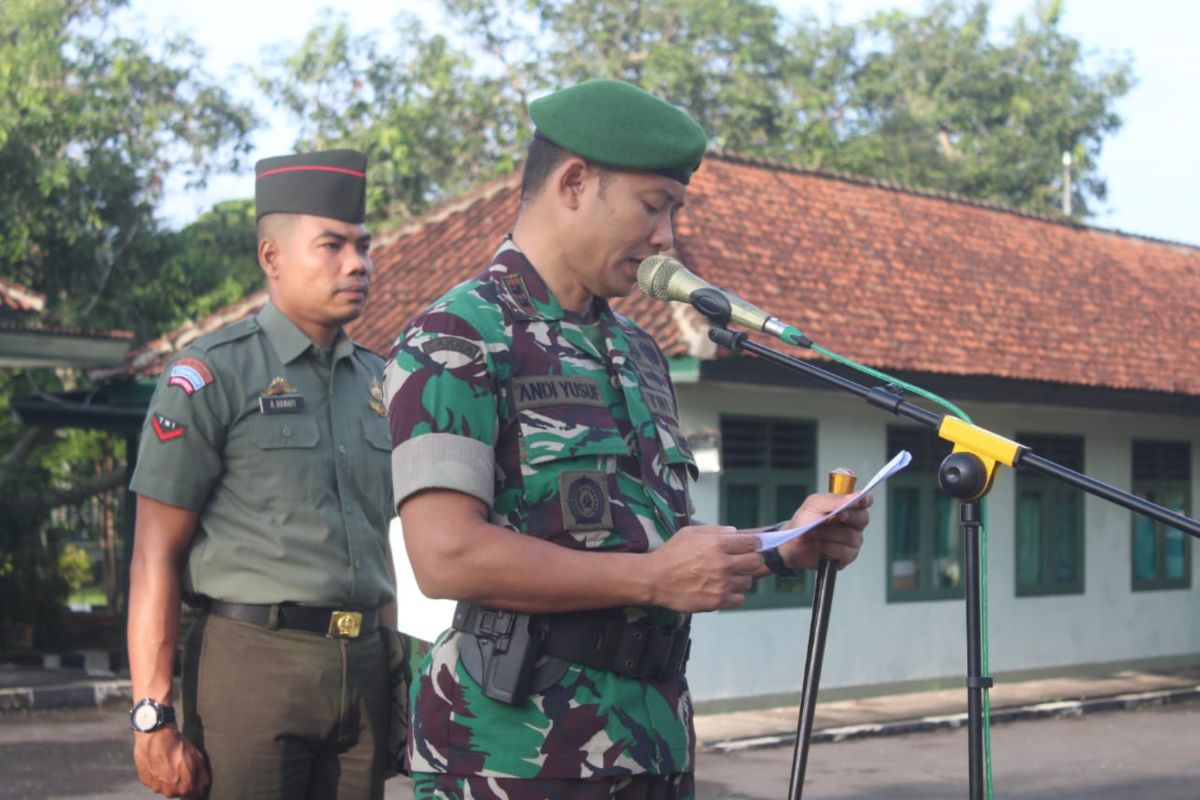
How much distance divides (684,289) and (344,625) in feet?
4.44

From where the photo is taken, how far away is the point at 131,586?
144 inches

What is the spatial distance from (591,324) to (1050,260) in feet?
55.0

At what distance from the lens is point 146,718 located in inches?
138

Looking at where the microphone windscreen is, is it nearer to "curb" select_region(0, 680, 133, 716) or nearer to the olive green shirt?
the olive green shirt

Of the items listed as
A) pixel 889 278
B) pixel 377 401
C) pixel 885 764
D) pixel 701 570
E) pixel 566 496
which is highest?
pixel 889 278

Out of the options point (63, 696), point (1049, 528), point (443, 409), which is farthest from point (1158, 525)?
point (443, 409)

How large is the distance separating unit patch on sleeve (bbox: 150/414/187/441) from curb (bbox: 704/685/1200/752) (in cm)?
788

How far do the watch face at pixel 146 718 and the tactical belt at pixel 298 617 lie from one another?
265 millimetres

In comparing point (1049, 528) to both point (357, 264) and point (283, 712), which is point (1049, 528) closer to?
point (357, 264)

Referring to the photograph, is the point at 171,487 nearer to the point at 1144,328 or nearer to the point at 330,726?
the point at 330,726

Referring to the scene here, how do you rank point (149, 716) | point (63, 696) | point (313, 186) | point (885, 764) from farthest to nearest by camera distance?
point (63, 696)
point (885, 764)
point (313, 186)
point (149, 716)

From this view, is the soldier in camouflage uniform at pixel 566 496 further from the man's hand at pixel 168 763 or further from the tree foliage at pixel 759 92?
the tree foliage at pixel 759 92

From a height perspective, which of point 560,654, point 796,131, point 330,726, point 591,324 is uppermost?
point 796,131

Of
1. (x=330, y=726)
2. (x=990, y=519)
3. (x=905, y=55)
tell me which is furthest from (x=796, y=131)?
(x=330, y=726)
